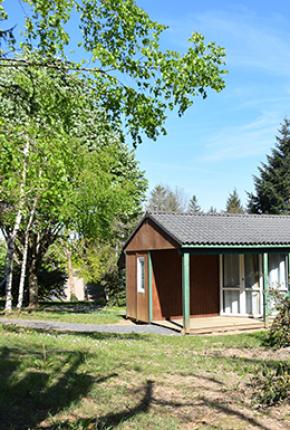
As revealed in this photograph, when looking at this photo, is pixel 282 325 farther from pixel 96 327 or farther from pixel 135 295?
pixel 135 295

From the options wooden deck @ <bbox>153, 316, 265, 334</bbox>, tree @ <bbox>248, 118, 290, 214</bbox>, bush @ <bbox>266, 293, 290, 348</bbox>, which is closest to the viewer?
Result: bush @ <bbox>266, 293, 290, 348</bbox>

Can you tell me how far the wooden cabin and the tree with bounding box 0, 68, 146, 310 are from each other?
2664 millimetres

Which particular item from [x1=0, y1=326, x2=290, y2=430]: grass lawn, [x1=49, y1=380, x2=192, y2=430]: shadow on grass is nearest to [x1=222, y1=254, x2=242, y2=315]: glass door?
[x1=0, y1=326, x2=290, y2=430]: grass lawn

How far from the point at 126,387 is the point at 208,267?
1127 centimetres

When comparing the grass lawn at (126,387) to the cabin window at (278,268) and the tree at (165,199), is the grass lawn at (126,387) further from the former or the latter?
the tree at (165,199)

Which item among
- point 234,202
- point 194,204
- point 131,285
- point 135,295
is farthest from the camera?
point 194,204

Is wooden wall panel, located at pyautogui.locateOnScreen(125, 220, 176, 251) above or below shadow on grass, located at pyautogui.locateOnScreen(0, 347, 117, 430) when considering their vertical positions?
above

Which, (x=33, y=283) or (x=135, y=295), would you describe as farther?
(x=33, y=283)

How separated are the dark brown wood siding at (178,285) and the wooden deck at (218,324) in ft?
1.58

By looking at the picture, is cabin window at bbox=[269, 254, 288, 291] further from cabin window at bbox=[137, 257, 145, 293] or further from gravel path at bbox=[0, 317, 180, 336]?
cabin window at bbox=[137, 257, 145, 293]

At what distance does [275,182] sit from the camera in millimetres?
41125

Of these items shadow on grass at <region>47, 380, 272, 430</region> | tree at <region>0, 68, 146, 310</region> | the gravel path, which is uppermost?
tree at <region>0, 68, 146, 310</region>

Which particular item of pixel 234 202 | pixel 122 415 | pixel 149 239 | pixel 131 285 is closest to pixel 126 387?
pixel 122 415

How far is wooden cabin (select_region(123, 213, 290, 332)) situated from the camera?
49.1 feet
